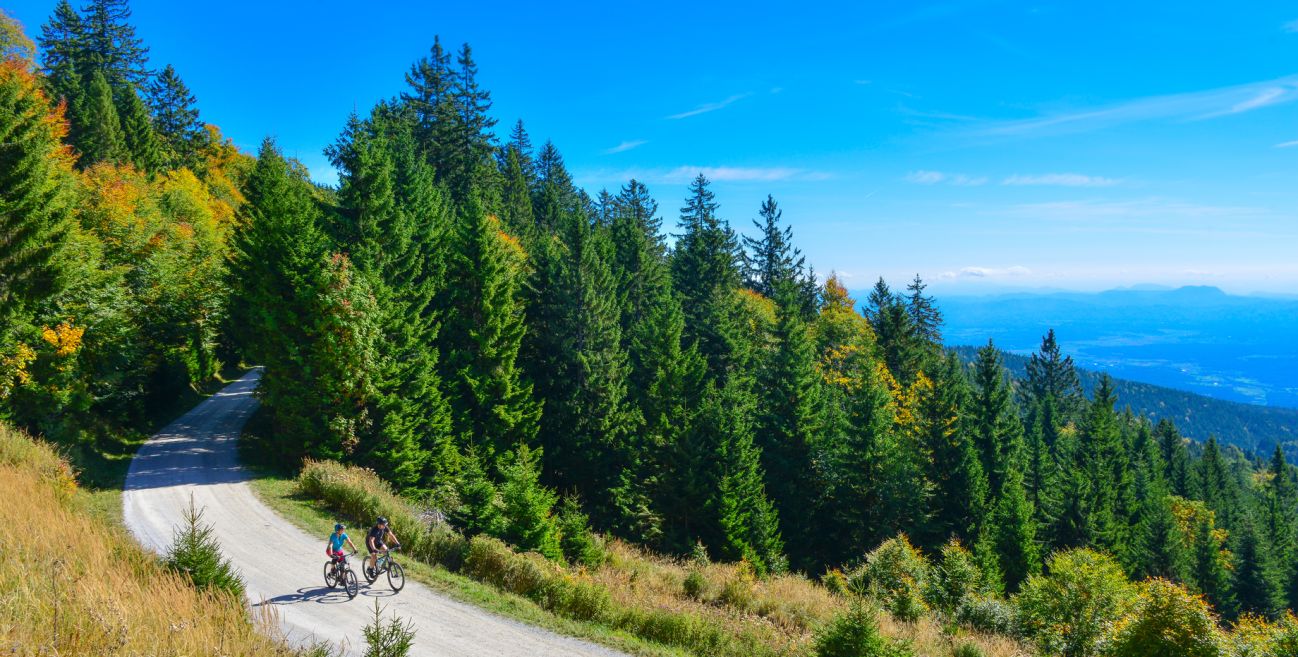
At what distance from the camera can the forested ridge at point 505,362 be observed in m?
23.4

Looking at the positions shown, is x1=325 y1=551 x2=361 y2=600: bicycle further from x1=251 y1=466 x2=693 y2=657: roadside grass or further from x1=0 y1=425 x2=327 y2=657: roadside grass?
x1=0 y1=425 x2=327 y2=657: roadside grass

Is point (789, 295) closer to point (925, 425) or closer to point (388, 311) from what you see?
point (925, 425)

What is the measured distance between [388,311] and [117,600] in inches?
876

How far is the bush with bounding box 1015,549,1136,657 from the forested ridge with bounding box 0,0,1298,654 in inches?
17.6

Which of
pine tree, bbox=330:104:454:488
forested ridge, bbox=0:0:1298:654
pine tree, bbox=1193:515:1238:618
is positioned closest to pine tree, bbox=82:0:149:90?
forested ridge, bbox=0:0:1298:654

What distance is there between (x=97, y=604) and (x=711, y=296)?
146ft

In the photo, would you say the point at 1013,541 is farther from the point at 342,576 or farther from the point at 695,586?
the point at 342,576

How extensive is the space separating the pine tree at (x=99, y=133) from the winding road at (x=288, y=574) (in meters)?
38.4

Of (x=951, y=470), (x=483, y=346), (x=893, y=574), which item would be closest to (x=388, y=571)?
(x=483, y=346)

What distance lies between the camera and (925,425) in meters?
41.5

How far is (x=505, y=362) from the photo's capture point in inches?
1277

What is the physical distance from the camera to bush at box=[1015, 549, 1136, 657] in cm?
1897

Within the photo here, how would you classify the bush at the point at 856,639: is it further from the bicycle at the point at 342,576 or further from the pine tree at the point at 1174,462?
the pine tree at the point at 1174,462

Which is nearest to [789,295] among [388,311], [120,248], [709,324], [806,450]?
[709,324]
